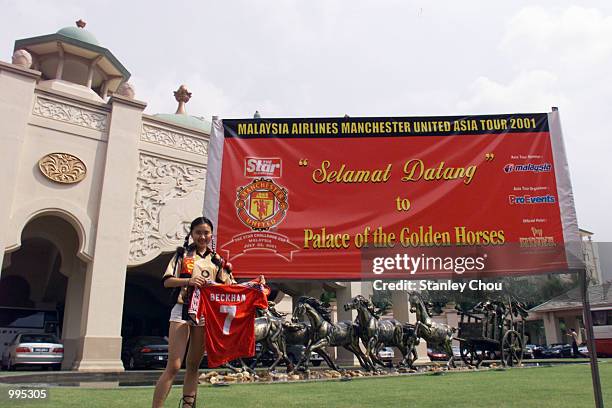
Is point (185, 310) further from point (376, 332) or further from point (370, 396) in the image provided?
point (376, 332)

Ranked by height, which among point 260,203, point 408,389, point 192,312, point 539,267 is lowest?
point 408,389

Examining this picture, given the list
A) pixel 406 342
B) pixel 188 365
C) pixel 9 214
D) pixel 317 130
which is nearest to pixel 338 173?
pixel 317 130

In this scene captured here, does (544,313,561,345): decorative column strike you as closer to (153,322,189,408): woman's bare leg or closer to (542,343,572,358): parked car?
(542,343,572,358): parked car

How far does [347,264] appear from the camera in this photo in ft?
10.5

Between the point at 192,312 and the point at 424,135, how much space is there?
6.63ft

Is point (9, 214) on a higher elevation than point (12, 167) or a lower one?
lower

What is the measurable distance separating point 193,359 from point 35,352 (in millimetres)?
13108

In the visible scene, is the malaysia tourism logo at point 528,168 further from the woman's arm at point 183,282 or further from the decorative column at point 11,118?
the decorative column at point 11,118

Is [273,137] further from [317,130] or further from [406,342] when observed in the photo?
[406,342]

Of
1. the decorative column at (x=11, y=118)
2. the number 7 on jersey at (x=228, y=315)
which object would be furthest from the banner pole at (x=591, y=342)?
the decorative column at (x=11, y=118)

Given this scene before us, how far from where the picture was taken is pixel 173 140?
56.6ft

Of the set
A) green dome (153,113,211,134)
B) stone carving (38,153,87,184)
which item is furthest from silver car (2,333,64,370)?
green dome (153,113,211,134)

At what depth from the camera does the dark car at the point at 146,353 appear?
15.3 metres

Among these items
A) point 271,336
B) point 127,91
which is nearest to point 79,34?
point 127,91
